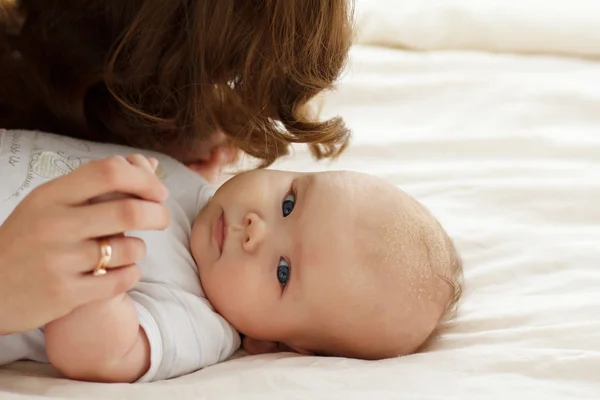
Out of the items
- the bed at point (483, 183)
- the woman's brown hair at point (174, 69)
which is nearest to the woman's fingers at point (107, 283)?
the bed at point (483, 183)

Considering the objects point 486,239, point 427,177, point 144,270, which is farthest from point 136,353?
point 427,177

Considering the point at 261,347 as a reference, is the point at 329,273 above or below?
above

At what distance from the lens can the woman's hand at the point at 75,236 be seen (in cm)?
79

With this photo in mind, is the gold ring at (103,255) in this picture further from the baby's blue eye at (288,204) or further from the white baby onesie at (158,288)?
the baby's blue eye at (288,204)

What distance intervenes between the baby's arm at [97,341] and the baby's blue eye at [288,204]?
0.88ft

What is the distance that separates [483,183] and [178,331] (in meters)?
0.66

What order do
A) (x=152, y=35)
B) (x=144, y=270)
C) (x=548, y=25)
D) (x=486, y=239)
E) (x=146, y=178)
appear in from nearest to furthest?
(x=146, y=178) → (x=144, y=270) → (x=152, y=35) → (x=486, y=239) → (x=548, y=25)

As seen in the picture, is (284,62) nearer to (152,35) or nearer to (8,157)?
(152,35)

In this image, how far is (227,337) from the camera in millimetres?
1071

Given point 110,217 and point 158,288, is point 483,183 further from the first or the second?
point 110,217

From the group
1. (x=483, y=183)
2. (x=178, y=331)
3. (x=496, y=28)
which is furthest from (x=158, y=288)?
(x=496, y=28)

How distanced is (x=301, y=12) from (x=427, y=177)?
0.49 metres

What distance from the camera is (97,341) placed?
90 centimetres

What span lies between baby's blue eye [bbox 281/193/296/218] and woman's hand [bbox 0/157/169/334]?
1.06 feet
